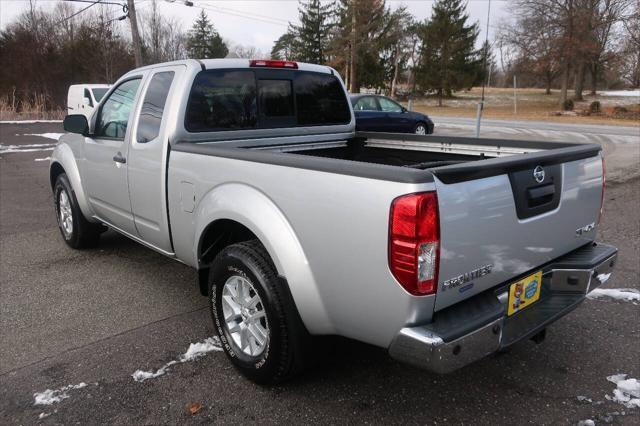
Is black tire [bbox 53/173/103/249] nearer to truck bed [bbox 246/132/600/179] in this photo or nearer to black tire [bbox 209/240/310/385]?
truck bed [bbox 246/132/600/179]

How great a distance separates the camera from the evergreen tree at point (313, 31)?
189ft

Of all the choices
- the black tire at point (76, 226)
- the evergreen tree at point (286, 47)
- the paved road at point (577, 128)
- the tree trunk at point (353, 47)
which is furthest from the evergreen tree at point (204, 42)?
the black tire at point (76, 226)

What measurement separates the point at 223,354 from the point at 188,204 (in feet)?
3.29

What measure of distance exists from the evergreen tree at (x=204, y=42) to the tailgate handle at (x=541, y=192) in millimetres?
65367

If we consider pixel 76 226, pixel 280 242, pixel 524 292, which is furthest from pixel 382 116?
pixel 280 242

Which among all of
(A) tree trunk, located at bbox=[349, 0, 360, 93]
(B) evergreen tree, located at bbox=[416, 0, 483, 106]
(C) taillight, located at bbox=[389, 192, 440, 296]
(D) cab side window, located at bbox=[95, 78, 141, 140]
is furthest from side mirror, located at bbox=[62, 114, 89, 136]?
(B) evergreen tree, located at bbox=[416, 0, 483, 106]

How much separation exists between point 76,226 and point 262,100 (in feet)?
8.47

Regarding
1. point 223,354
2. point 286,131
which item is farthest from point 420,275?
point 286,131

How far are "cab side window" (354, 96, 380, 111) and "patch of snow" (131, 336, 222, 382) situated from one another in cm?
1177

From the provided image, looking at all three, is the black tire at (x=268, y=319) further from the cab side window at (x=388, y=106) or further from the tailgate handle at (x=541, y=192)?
the cab side window at (x=388, y=106)

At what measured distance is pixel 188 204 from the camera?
3162mm

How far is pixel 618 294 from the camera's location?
4.02m

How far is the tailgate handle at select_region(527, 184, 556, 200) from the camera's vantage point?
2.37 meters

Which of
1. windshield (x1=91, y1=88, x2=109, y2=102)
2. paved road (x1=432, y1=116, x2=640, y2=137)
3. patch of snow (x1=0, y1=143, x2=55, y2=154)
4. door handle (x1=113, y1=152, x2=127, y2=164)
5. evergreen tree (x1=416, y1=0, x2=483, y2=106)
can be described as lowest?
paved road (x1=432, y1=116, x2=640, y2=137)
